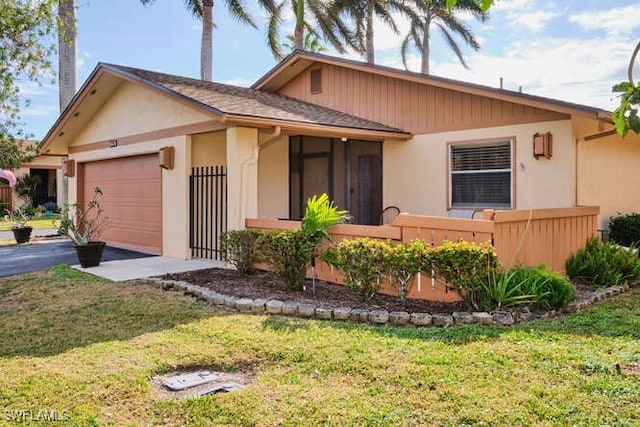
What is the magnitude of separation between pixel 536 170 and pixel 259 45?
1894cm

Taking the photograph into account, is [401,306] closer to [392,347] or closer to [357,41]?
[392,347]

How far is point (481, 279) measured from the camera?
6.07 m

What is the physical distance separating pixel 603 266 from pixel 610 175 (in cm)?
381

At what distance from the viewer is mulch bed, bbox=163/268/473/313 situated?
6.38 metres

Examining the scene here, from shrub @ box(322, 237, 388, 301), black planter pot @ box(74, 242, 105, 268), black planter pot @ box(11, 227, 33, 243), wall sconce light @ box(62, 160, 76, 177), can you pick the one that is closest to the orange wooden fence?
shrub @ box(322, 237, 388, 301)

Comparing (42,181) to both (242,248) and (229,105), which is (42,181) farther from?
(242,248)

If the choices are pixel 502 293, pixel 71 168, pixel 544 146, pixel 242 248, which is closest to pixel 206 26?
pixel 71 168

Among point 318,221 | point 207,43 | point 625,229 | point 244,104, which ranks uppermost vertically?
point 207,43

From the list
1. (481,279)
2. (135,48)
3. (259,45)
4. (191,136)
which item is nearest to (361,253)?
(481,279)

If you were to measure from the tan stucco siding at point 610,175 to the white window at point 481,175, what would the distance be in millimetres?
1274

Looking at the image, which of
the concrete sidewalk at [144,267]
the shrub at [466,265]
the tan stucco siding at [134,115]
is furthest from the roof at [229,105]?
the shrub at [466,265]

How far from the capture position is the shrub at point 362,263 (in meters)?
6.50

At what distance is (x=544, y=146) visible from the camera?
912 centimetres

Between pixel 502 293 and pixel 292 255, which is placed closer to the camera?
pixel 502 293
